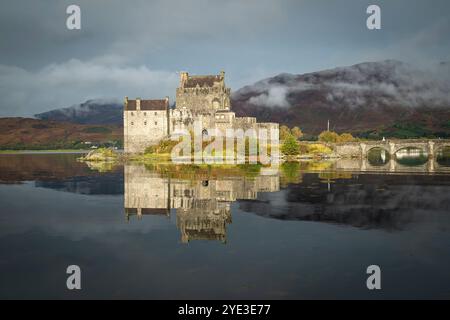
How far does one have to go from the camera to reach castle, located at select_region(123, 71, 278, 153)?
77.7m

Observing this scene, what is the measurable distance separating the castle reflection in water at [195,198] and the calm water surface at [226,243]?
11cm

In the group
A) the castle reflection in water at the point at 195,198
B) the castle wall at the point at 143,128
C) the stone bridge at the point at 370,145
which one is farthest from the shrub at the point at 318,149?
the castle reflection in water at the point at 195,198

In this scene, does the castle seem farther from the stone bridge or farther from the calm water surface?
the calm water surface

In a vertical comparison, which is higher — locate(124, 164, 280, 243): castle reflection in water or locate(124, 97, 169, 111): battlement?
locate(124, 97, 169, 111): battlement

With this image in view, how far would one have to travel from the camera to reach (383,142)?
9994 centimetres

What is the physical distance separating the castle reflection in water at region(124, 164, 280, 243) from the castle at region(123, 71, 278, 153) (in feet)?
117

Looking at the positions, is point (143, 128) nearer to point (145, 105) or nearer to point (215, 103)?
point (145, 105)

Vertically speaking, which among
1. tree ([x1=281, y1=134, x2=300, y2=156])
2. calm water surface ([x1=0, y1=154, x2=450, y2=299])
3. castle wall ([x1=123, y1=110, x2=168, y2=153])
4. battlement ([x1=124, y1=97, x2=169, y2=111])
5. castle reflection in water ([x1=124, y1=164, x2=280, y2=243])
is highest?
battlement ([x1=124, y1=97, x2=169, y2=111])

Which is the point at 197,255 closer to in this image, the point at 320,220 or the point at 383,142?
the point at 320,220

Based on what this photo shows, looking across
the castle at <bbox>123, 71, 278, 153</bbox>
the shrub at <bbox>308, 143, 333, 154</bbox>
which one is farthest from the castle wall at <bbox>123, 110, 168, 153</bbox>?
the shrub at <bbox>308, 143, 333, 154</bbox>

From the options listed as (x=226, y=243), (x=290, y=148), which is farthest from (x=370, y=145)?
(x=226, y=243)

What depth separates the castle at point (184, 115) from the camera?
7769 centimetres

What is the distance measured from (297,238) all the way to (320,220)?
14.0 ft
